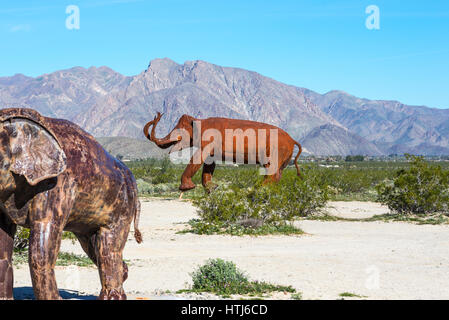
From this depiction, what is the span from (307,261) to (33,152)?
7173mm

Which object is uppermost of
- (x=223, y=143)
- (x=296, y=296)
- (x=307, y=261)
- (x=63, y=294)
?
(x=223, y=143)

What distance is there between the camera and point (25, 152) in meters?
4.64

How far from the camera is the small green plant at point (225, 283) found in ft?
26.6

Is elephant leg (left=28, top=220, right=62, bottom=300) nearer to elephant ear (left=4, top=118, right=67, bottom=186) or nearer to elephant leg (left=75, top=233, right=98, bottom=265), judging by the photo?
elephant ear (left=4, top=118, right=67, bottom=186)

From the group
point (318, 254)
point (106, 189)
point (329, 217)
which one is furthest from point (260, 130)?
point (106, 189)

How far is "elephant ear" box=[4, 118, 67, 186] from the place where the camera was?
15.1ft

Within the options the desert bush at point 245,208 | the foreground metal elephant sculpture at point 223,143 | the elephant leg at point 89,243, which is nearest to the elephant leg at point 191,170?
the foreground metal elephant sculpture at point 223,143

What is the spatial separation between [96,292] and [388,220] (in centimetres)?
1239

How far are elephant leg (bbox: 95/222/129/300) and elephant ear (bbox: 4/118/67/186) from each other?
1.13m

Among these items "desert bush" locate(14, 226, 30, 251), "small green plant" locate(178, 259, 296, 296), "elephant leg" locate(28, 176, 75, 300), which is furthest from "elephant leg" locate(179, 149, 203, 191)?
"elephant leg" locate(28, 176, 75, 300)

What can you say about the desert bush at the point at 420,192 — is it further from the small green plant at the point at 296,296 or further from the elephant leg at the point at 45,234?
the elephant leg at the point at 45,234

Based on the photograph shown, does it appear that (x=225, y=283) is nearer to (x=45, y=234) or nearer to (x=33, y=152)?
(x=45, y=234)

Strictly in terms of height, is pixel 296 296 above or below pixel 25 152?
below

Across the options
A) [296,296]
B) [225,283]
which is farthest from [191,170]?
[296,296]
